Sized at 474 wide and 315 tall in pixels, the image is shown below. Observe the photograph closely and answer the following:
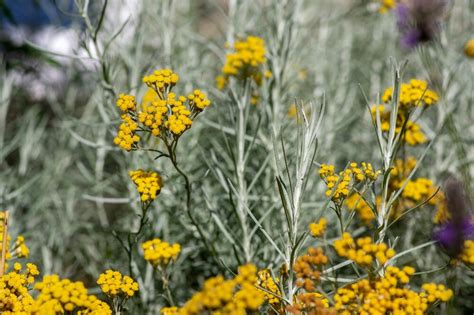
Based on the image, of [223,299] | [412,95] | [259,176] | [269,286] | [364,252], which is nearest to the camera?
[223,299]

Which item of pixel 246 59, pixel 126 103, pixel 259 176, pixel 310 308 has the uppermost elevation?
pixel 246 59

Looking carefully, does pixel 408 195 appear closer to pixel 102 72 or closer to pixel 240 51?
pixel 240 51

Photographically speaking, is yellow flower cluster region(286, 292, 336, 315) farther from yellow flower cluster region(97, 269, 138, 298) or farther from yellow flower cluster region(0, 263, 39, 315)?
yellow flower cluster region(0, 263, 39, 315)

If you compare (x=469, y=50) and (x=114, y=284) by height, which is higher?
(x=469, y=50)

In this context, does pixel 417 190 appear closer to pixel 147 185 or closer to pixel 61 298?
pixel 147 185

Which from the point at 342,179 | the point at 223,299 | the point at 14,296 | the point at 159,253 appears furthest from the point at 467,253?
the point at 14,296

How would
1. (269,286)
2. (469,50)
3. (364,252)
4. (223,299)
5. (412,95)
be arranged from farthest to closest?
(469,50) → (412,95) → (269,286) → (364,252) → (223,299)

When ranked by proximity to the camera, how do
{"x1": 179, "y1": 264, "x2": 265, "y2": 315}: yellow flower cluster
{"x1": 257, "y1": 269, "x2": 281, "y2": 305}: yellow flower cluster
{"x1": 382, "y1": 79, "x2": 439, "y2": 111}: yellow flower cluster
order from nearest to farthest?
{"x1": 179, "y1": 264, "x2": 265, "y2": 315}: yellow flower cluster < {"x1": 257, "y1": 269, "x2": 281, "y2": 305}: yellow flower cluster < {"x1": 382, "y1": 79, "x2": 439, "y2": 111}: yellow flower cluster

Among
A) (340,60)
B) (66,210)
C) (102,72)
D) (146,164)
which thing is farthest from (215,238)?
(340,60)

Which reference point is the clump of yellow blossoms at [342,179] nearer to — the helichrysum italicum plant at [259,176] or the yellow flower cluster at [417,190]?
the helichrysum italicum plant at [259,176]

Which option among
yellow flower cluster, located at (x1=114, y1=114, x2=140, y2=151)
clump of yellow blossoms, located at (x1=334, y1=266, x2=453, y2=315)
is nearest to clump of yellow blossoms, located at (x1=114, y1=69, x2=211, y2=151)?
yellow flower cluster, located at (x1=114, y1=114, x2=140, y2=151)

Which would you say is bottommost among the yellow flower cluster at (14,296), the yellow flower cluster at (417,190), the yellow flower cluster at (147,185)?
the yellow flower cluster at (14,296)

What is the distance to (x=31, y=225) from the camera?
178 centimetres

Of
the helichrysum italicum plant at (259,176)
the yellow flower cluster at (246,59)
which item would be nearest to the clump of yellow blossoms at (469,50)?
the helichrysum italicum plant at (259,176)
